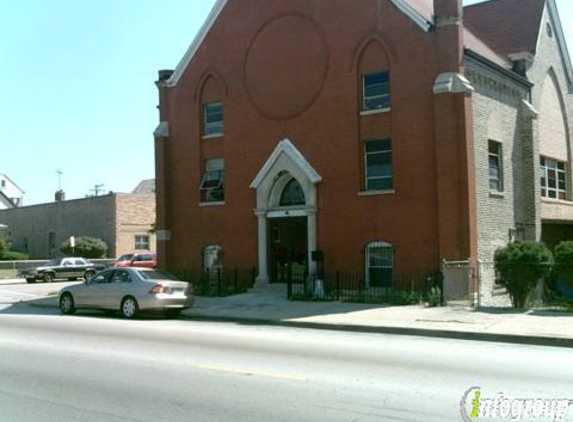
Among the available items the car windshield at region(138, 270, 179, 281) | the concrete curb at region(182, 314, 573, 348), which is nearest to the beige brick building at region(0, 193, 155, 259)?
the car windshield at region(138, 270, 179, 281)

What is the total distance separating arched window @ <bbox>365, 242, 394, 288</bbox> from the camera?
2146 centimetres

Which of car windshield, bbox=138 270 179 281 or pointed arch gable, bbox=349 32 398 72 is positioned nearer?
car windshield, bbox=138 270 179 281

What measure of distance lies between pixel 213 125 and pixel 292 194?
16.1 feet

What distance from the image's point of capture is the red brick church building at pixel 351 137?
20.5 m

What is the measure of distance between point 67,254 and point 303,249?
33.0m

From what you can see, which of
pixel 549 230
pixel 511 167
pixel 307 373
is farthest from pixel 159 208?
pixel 307 373

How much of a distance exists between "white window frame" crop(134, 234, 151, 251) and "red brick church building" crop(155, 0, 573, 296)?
25.7 metres

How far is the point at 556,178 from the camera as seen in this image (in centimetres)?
2803

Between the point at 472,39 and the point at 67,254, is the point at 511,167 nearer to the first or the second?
the point at 472,39

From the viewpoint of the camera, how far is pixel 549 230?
28688 millimetres

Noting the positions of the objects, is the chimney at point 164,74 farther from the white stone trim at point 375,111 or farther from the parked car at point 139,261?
the parked car at point 139,261

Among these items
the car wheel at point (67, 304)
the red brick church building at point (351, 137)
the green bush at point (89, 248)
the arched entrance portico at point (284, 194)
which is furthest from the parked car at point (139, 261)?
the car wheel at point (67, 304)

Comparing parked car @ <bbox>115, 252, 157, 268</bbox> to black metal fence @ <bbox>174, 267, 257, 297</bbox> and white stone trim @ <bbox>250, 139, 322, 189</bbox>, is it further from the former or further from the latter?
white stone trim @ <bbox>250, 139, 322, 189</bbox>

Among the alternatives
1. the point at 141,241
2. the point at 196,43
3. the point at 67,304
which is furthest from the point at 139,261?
the point at 67,304
